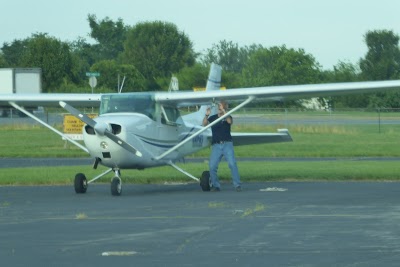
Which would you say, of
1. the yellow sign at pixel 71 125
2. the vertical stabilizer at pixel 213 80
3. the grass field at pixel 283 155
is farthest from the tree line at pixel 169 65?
the vertical stabilizer at pixel 213 80

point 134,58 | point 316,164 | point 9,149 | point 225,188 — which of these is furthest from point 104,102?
point 134,58

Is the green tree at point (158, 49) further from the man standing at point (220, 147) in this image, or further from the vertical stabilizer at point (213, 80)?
the man standing at point (220, 147)

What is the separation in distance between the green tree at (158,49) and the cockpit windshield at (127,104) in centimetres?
8106

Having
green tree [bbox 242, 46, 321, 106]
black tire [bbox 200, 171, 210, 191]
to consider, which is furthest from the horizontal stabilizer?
green tree [bbox 242, 46, 321, 106]

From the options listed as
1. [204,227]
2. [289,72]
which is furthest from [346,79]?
[204,227]

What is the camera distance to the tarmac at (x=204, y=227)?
37.8 ft

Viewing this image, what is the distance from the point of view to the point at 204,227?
14531 mm

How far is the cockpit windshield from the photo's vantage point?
71.5 feet

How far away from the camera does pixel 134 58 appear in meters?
109

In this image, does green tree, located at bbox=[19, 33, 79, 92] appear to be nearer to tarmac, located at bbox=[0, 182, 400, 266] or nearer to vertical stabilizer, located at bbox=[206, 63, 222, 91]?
vertical stabilizer, located at bbox=[206, 63, 222, 91]

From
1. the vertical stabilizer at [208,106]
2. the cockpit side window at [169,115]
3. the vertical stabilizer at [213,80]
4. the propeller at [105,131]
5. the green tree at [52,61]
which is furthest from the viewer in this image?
the green tree at [52,61]

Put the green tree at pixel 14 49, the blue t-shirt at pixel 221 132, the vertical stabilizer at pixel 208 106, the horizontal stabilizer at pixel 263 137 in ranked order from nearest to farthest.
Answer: the blue t-shirt at pixel 221 132, the horizontal stabilizer at pixel 263 137, the vertical stabilizer at pixel 208 106, the green tree at pixel 14 49

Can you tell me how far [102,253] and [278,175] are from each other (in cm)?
1353

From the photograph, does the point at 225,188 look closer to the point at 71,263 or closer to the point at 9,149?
the point at 71,263
